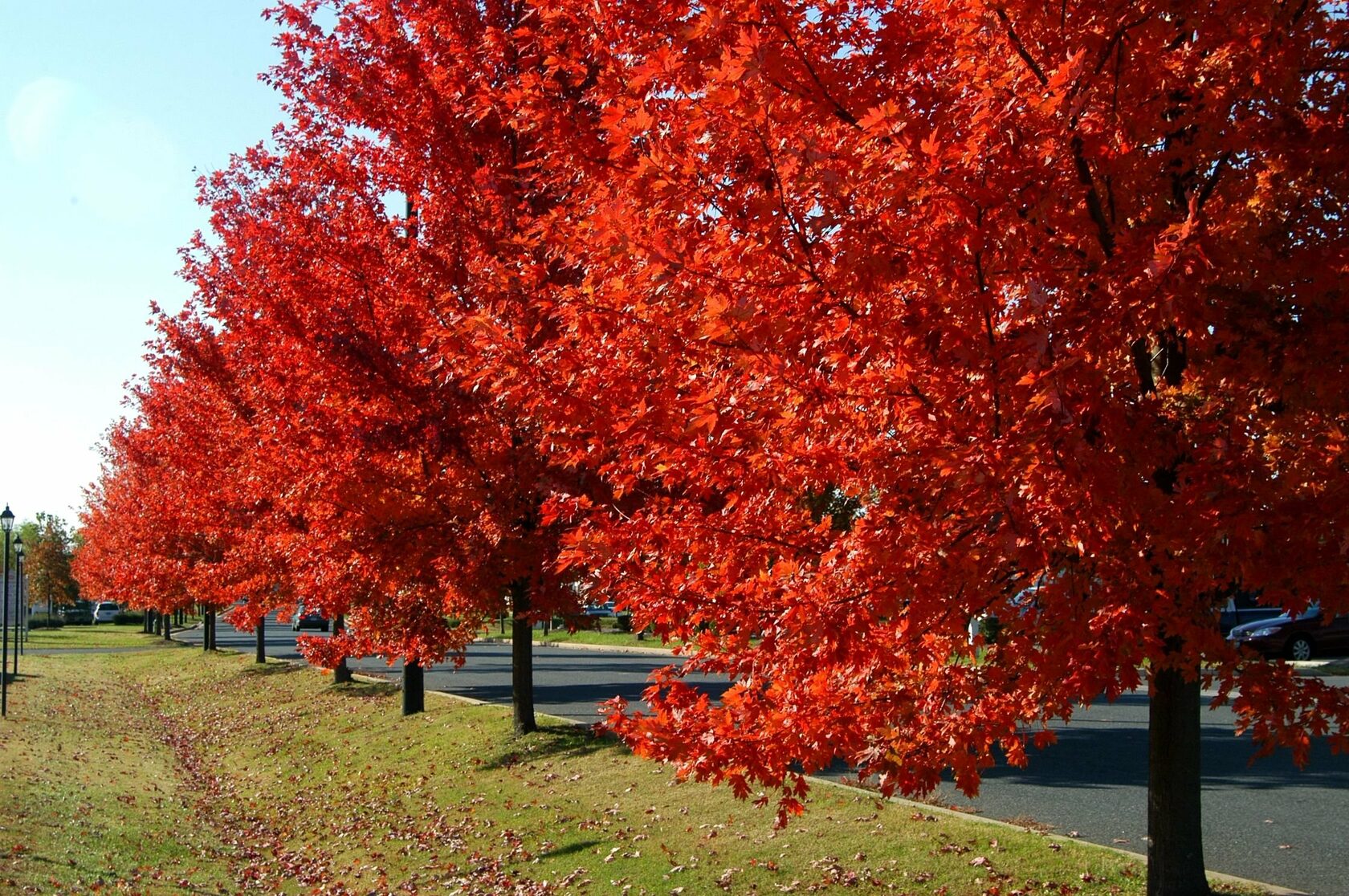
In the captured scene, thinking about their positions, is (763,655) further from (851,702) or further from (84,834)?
(84,834)

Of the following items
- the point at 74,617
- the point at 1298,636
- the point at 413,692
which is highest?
the point at 1298,636

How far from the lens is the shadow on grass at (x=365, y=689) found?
912 inches

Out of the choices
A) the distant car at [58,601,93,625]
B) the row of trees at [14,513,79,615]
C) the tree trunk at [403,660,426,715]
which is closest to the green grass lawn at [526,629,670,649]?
the tree trunk at [403,660,426,715]

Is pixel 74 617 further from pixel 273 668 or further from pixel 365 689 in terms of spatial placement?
pixel 365 689

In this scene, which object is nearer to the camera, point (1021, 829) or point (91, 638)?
point (1021, 829)

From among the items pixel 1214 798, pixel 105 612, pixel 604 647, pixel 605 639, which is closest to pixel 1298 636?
pixel 1214 798

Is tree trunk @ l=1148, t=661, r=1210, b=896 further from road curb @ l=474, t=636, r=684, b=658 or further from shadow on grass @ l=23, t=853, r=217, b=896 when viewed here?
road curb @ l=474, t=636, r=684, b=658

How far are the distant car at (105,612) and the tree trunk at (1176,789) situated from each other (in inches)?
3684

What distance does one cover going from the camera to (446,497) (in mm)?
11961

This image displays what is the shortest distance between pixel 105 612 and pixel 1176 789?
10010 centimetres

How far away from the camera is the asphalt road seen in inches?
317

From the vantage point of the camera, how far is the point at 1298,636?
907 inches

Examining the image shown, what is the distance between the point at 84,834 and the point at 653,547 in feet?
33.5

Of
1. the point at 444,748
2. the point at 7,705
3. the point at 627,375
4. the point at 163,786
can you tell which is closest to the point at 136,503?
the point at 7,705
